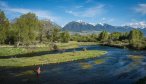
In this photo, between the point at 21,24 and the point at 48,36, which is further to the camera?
the point at 48,36

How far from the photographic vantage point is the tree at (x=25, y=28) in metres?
138

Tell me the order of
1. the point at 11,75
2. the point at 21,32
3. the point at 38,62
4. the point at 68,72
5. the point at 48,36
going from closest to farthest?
the point at 11,75, the point at 68,72, the point at 38,62, the point at 21,32, the point at 48,36

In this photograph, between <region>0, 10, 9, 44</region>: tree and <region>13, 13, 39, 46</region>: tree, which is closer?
<region>0, 10, 9, 44</region>: tree

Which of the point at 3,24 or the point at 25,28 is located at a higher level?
the point at 3,24

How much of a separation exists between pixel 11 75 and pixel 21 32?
3302 inches

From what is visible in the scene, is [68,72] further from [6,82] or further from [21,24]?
[21,24]

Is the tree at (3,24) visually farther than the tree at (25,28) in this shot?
No

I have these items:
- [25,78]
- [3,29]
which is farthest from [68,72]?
[3,29]

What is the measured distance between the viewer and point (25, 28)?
139m

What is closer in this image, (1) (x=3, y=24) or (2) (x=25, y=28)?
(1) (x=3, y=24)

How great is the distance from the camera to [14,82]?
4962 centimetres

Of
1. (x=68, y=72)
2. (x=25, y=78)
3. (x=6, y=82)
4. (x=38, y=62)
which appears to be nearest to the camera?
(x=6, y=82)

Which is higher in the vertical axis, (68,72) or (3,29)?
(3,29)

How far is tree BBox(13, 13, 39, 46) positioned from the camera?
13850 centimetres
